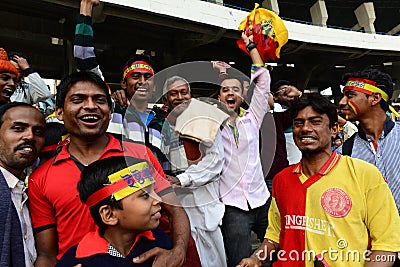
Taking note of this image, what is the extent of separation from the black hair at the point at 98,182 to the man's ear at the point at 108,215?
1 centimetres

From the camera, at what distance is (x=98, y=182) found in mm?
1667

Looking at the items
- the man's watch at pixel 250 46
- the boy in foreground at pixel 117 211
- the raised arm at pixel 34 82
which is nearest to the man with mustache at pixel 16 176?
the boy in foreground at pixel 117 211

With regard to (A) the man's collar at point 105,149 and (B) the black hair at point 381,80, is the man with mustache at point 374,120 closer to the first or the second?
(B) the black hair at point 381,80

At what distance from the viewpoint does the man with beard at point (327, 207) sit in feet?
6.24

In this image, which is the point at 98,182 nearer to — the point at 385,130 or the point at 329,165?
the point at 329,165

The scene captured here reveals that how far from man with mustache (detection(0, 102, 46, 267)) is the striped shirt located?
2.03 m

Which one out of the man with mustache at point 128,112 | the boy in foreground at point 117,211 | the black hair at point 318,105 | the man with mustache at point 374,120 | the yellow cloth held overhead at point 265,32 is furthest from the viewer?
the yellow cloth held overhead at point 265,32

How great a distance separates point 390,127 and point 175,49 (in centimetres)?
1349

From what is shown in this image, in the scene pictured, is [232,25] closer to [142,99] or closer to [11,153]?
[142,99]

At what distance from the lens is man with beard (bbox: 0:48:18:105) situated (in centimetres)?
292

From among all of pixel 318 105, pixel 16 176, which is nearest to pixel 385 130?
pixel 318 105

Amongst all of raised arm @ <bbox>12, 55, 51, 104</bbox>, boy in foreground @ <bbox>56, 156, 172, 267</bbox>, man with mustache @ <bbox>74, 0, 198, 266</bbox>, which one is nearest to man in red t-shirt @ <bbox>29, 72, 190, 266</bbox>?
boy in foreground @ <bbox>56, 156, 172, 267</bbox>

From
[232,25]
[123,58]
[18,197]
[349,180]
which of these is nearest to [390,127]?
[349,180]

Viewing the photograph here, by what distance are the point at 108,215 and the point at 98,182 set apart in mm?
145
